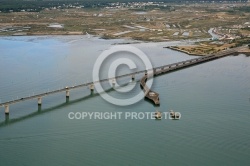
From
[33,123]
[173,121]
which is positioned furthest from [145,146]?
[33,123]

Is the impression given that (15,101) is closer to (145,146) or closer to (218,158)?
(145,146)

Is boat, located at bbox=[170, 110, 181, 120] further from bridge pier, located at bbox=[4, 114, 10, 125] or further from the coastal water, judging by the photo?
bridge pier, located at bbox=[4, 114, 10, 125]

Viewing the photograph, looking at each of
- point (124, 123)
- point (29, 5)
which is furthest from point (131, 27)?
point (29, 5)

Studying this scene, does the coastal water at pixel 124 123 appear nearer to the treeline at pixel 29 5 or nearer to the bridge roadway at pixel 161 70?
the bridge roadway at pixel 161 70

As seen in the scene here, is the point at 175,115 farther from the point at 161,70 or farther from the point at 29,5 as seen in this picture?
the point at 29,5

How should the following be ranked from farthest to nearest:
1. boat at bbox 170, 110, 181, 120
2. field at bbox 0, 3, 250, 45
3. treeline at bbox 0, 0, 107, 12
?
treeline at bbox 0, 0, 107, 12 < field at bbox 0, 3, 250, 45 < boat at bbox 170, 110, 181, 120

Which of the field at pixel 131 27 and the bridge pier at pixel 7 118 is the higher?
the field at pixel 131 27

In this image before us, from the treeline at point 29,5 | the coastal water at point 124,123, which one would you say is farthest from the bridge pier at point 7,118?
the treeline at point 29,5

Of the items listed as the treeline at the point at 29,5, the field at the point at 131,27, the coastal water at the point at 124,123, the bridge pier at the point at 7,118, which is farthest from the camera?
the treeline at the point at 29,5

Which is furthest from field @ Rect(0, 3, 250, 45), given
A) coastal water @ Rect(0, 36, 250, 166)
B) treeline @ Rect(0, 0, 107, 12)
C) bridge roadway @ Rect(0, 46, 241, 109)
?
coastal water @ Rect(0, 36, 250, 166)
